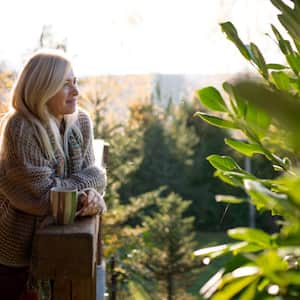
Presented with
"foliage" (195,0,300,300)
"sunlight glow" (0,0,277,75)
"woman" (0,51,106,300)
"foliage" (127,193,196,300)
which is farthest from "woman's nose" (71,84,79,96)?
"foliage" (127,193,196,300)

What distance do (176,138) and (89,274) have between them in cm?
1234

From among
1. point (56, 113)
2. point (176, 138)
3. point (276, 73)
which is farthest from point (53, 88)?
point (176, 138)

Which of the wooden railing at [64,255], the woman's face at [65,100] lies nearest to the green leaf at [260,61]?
the wooden railing at [64,255]

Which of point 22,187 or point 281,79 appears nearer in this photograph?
point 281,79

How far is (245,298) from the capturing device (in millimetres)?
449

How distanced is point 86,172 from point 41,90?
233 millimetres

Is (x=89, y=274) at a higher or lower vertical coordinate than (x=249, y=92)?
lower

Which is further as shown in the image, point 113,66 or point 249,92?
point 113,66

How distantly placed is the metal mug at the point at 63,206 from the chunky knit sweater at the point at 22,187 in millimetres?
134

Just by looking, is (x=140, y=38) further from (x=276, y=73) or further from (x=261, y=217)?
(x=276, y=73)

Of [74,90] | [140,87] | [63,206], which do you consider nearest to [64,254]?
[63,206]

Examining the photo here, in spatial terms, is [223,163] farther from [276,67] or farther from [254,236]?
[254,236]

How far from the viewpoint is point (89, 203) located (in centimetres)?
148

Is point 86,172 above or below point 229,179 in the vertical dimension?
below
